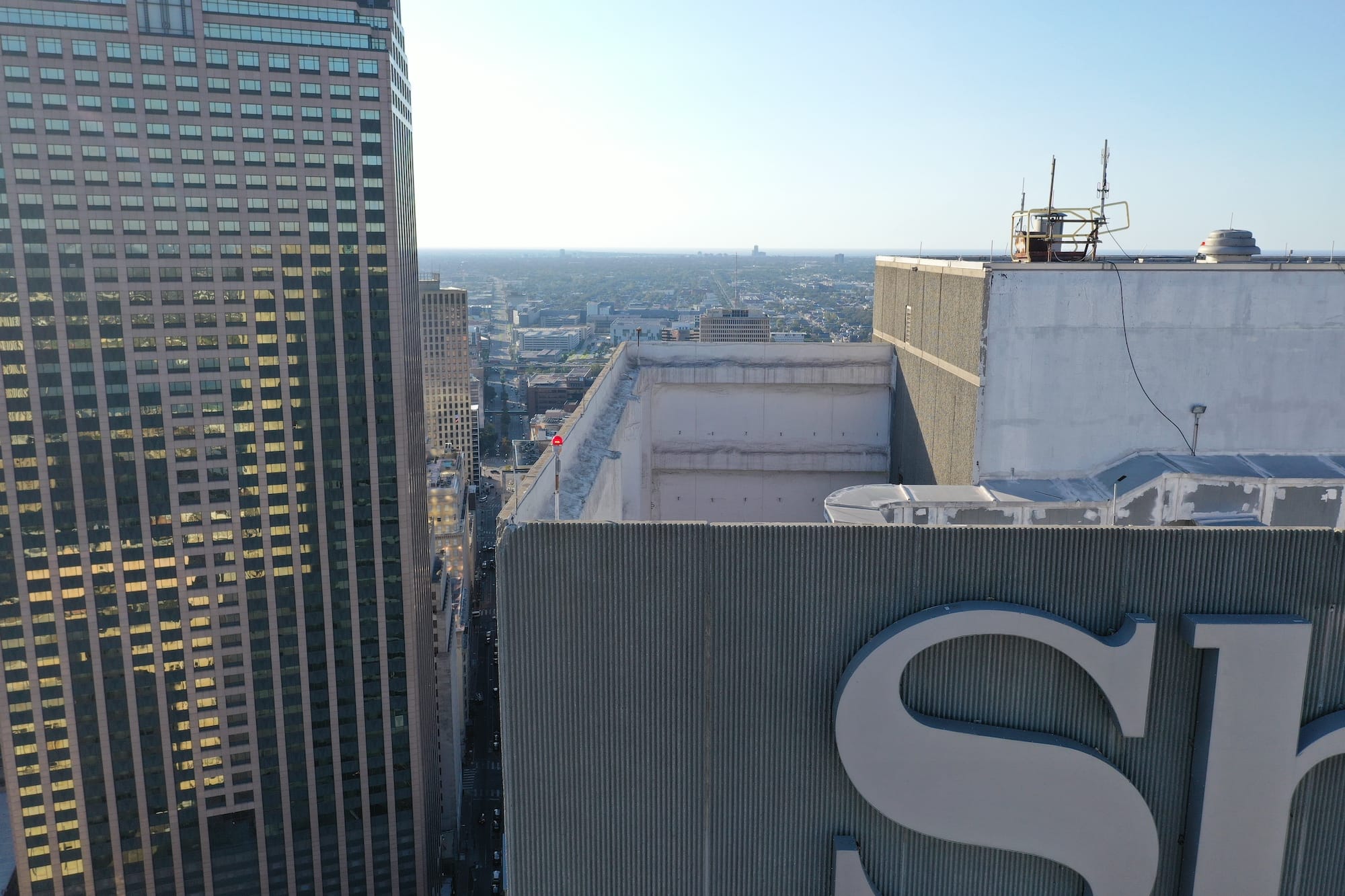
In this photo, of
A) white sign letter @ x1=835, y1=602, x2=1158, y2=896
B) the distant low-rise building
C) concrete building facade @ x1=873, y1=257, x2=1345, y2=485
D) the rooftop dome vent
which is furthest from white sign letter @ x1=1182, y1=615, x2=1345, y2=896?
the distant low-rise building

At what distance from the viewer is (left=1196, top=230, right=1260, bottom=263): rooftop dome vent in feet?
69.3

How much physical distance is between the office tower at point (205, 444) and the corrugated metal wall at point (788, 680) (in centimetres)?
6174

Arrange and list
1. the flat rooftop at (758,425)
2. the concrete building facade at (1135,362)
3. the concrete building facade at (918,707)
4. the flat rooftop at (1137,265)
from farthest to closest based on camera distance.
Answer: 1. the flat rooftop at (758,425)
2. the concrete building facade at (1135,362)
3. the flat rooftop at (1137,265)
4. the concrete building facade at (918,707)

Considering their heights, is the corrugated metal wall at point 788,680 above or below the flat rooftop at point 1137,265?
below

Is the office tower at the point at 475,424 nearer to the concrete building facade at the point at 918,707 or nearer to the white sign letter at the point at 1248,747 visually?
the concrete building facade at the point at 918,707

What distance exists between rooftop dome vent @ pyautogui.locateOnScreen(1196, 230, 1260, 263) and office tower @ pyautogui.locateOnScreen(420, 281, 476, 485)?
14172cm

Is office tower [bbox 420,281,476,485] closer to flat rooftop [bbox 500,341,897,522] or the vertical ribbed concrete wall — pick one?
flat rooftop [bbox 500,341,897,522]

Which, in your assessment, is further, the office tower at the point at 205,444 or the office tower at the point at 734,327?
the office tower at the point at 734,327

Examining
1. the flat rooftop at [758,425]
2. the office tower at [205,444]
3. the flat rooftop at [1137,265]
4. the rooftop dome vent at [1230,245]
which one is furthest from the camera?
the office tower at [205,444]

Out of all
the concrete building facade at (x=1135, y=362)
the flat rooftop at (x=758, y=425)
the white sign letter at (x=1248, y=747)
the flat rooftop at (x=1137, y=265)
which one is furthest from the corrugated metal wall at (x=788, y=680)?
the flat rooftop at (x=758, y=425)

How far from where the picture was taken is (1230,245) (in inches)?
840

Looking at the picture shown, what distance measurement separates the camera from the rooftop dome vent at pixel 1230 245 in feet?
69.3

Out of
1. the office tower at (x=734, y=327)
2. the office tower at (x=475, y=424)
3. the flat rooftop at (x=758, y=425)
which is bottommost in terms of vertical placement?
the office tower at (x=475, y=424)

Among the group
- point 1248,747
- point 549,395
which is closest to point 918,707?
point 1248,747
